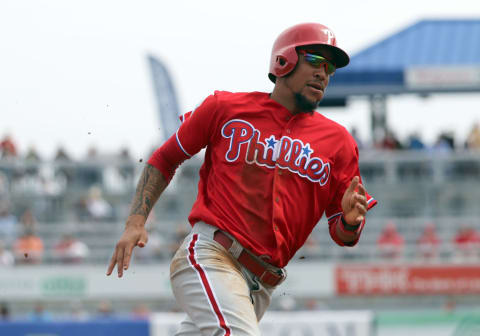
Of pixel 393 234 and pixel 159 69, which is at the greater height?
pixel 159 69

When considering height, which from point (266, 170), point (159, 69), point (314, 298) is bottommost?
point (314, 298)

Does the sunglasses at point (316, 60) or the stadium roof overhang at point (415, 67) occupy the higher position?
the sunglasses at point (316, 60)

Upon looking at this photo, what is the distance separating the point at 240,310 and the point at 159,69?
17160 mm

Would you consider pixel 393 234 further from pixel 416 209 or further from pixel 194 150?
pixel 194 150

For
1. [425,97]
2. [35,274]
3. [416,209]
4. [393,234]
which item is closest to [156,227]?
[35,274]

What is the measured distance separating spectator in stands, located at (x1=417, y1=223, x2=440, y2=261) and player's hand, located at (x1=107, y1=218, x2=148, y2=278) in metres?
13.3

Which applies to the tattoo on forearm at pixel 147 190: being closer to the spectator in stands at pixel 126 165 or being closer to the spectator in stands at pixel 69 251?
the spectator in stands at pixel 69 251

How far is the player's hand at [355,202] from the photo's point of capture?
14.9 ft

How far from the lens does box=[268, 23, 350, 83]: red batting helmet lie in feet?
15.5

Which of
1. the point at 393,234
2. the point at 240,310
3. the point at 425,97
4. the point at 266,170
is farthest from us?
the point at 425,97

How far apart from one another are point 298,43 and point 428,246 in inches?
521

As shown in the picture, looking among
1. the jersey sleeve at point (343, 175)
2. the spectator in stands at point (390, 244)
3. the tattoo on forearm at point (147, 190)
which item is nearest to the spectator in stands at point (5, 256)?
the spectator in stands at point (390, 244)

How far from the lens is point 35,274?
677 inches

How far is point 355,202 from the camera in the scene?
4.55 meters
